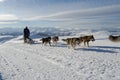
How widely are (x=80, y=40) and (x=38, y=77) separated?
1219 centimetres

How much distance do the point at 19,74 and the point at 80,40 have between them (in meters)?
11.8

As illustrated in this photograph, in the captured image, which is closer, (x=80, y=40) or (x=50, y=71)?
(x=50, y=71)

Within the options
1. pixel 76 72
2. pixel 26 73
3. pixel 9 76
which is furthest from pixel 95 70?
pixel 9 76

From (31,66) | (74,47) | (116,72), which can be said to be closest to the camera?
(116,72)

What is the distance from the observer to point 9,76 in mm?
11633

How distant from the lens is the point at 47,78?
10.9 meters

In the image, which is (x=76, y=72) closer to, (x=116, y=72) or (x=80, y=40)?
(x=116, y=72)

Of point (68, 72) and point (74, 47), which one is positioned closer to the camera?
point (68, 72)

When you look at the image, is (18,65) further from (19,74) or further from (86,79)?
(86,79)

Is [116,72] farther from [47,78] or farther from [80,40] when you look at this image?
[80,40]

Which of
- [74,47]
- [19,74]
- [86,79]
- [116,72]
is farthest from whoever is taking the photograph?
[74,47]

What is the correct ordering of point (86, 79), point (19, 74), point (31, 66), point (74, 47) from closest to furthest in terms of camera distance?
point (86, 79)
point (19, 74)
point (31, 66)
point (74, 47)

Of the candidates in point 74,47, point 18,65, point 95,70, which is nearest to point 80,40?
point 74,47

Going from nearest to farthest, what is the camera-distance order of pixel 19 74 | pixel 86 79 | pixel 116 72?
pixel 86 79, pixel 116 72, pixel 19 74
